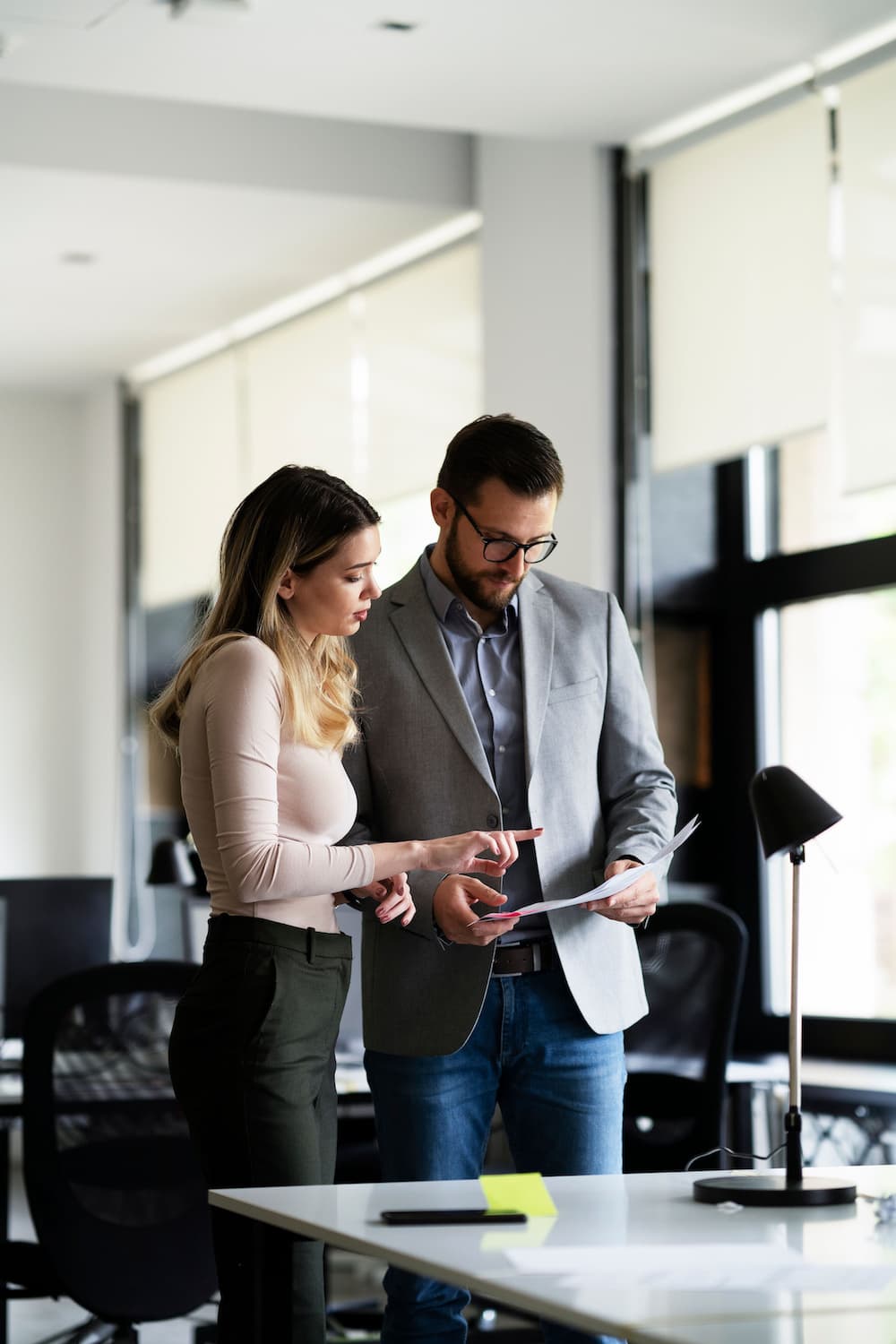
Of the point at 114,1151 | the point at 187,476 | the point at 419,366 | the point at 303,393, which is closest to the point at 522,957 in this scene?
the point at 114,1151

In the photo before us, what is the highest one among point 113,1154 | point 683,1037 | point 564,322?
point 564,322

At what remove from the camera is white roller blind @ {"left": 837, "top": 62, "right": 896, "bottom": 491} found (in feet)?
14.2

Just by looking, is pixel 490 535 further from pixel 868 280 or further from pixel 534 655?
pixel 868 280

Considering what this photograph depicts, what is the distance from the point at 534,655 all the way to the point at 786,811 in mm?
614

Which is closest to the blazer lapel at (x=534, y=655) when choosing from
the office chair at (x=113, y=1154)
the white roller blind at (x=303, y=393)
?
the office chair at (x=113, y=1154)

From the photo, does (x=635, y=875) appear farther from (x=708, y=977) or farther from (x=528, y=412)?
(x=528, y=412)

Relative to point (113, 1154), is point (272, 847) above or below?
above

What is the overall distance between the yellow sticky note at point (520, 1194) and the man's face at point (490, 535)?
0.87 m

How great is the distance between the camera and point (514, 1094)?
2.41 meters

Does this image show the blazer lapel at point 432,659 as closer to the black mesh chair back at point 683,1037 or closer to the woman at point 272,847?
the woman at point 272,847

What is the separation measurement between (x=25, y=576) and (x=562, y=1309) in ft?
22.7

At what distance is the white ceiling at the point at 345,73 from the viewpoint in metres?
4.16

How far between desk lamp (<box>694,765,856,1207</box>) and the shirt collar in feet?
1.99

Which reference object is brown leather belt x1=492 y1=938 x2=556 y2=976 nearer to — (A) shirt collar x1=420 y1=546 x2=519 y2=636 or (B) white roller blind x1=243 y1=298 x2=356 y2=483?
(A) shirt collar x1=420 y1=546 x2=519 y2=636
